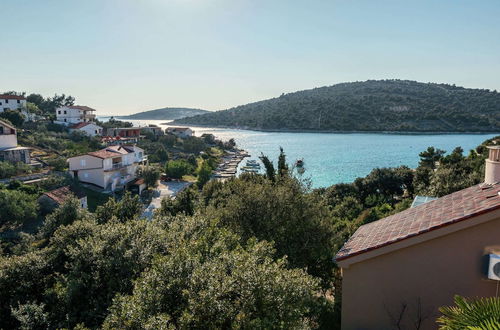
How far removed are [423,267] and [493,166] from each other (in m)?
3.25

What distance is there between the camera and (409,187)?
1407 inches

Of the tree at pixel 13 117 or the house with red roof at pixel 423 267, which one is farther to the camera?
the tree at pixel 13 117

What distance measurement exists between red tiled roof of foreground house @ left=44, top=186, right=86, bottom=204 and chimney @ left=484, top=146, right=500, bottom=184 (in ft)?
105

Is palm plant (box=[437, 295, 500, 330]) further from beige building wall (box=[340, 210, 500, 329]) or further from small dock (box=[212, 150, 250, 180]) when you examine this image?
small dock (box=[212, 150, 250, 180])

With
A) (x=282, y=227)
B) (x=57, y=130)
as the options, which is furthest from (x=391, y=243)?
(x=57, y=130)

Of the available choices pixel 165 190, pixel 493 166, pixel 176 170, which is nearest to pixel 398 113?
pixel 176 170

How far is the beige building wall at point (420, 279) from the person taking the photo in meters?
6.55

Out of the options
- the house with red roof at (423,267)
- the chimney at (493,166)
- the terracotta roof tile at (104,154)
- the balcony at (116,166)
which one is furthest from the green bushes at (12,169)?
the chimney at (493,166)

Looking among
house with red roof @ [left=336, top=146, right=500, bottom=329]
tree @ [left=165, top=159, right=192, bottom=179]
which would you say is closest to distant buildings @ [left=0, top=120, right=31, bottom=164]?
tree @ [left=165, top=159, right=192, bottom=179]

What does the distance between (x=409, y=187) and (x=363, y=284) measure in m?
31.6

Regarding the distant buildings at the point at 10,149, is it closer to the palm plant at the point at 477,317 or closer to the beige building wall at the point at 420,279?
the beige building wall at the point at 420,279

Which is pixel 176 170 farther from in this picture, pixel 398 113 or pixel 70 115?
pixel 398 113

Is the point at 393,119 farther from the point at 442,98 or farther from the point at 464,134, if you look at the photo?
the point at 442,98

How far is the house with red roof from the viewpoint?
650cm
